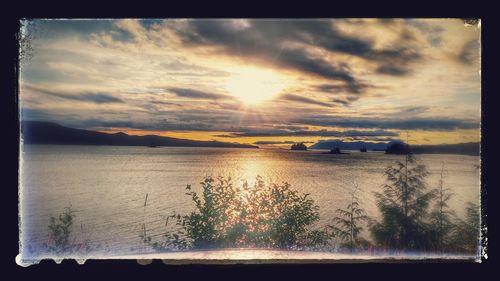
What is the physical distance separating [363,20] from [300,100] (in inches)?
46.2

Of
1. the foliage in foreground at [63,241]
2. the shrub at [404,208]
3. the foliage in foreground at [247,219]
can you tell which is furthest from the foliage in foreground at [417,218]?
the foliage in foreground at [63,241]

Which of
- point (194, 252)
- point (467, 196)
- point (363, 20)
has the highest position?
point (363, 20)

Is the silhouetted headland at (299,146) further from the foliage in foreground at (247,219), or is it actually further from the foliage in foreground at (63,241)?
the foliage in foreground at (63,241)

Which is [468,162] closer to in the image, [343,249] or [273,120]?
[343,249]

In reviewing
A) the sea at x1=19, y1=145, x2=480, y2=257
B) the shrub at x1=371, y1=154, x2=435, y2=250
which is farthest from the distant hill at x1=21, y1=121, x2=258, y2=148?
the shrub at x1=371, y1=154, x2=435, y2=250

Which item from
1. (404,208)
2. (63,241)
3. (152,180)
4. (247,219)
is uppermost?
(152,180)

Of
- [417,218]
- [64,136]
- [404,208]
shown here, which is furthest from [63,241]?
[417,218]

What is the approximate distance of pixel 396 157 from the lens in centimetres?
625

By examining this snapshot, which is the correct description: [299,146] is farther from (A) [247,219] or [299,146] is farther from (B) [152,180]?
(B) [152,180]

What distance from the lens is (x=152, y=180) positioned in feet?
20.4

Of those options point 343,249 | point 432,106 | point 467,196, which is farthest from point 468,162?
point 343,249

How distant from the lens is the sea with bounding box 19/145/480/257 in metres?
6.10

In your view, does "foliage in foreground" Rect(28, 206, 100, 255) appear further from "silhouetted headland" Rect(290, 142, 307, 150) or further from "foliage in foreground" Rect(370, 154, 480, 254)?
"foliage in foreground" Rect(370, 154, 480, 254)

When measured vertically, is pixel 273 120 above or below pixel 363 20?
below
